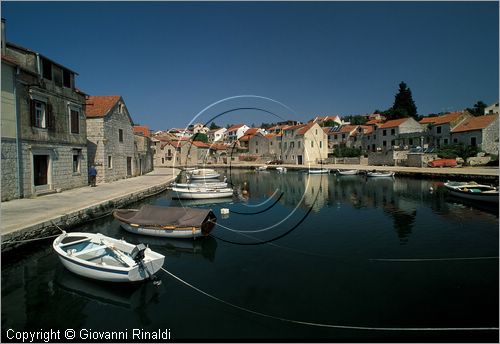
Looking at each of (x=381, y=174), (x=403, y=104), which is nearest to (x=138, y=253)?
(x=381, y=174)

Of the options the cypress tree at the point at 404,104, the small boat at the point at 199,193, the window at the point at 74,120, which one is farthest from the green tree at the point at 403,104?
the window at the point at 74,120

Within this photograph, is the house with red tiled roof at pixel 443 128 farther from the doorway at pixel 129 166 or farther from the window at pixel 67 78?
the window at pixel 67 78

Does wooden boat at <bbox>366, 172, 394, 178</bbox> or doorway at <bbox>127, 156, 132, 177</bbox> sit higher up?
doorway at <bbox>127, 156, 132, 177</bbox>

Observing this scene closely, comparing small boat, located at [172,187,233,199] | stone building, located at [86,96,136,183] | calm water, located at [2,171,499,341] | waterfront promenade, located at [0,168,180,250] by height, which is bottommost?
calm water, located at [2,171,499,341]

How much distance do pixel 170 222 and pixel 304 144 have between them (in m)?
65.6

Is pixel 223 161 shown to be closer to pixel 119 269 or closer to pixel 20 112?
pixel 20 112

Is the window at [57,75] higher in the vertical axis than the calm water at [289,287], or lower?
higher

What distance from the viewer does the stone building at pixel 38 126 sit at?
59.2 ft

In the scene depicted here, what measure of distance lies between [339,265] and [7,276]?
12.4 metres

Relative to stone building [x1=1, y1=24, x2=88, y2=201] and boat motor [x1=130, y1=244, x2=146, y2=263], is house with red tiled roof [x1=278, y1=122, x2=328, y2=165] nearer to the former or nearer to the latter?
stone building [x1=1, y1=24, x2=88, y2=201]

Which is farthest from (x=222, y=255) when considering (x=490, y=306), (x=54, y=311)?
(x=490, y=306)

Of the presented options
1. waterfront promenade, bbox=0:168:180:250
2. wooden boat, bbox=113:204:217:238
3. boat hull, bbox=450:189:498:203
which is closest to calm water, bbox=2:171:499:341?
wooden boat, bbox=113:204:217:238

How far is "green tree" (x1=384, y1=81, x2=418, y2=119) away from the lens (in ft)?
306

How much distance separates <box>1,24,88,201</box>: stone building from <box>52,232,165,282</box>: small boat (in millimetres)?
10094
